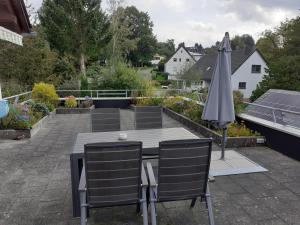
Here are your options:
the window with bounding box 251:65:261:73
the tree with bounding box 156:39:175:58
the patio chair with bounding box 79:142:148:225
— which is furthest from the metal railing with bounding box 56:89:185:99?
the tree with bounding box 156:39:175:58

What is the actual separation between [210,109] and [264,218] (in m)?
1.97

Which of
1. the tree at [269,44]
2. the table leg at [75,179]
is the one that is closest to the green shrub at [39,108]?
the table leg at [75,179]

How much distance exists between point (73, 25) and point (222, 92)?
14166 millimetres

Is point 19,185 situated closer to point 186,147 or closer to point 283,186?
point 186,147

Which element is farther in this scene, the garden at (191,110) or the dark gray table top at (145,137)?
the garden at (191,110)

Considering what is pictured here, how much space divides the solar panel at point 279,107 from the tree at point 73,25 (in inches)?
464

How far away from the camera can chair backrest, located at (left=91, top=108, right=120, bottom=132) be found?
417 centimetres

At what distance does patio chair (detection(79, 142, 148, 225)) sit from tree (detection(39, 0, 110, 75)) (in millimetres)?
14961

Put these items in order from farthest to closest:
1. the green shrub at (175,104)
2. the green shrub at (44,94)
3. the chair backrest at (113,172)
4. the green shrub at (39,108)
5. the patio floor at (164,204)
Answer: the green shrub at (44,94), the green shrub at (175,104), the green shrub at (39,108), the patio floor at (164,204), the chair backrest at (113,172)

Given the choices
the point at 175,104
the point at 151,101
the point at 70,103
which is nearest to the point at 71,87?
the point at 70,103

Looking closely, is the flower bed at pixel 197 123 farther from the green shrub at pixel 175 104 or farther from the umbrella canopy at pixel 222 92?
the umbrella canopy at pixel 222 92

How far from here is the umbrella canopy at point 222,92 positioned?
418 cm

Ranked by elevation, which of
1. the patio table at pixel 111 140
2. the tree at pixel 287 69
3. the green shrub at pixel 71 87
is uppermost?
the tree at pixel 287 69

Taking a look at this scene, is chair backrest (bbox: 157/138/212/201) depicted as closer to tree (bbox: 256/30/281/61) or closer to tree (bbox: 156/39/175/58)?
tree (bbox: 256/30/281/61)
